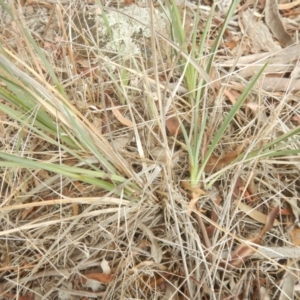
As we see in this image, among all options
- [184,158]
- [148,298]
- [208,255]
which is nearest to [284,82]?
[184,158]

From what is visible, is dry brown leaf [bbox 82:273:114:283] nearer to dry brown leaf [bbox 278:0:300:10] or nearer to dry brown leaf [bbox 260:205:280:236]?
dry brown leaf [bbox 260:205:280:236]

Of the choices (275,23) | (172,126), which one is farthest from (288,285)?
(275,23)

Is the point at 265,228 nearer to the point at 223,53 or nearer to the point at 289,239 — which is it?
the point at 289,239

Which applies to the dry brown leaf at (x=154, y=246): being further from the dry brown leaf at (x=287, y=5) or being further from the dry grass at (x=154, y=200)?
the dry brown leaf at (x=287, y=5)

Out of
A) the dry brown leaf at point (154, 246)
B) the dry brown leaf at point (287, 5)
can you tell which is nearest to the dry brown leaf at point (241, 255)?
the dry brown leaf at point (154, 246)

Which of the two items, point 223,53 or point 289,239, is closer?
point 289,239

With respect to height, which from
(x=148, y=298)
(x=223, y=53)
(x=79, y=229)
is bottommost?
(x=148, y=298)

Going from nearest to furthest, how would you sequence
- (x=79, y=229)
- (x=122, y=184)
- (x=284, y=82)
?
1. (x=122, y=184)
2. (x=79, y=229)
3. (x=284, y=82)
